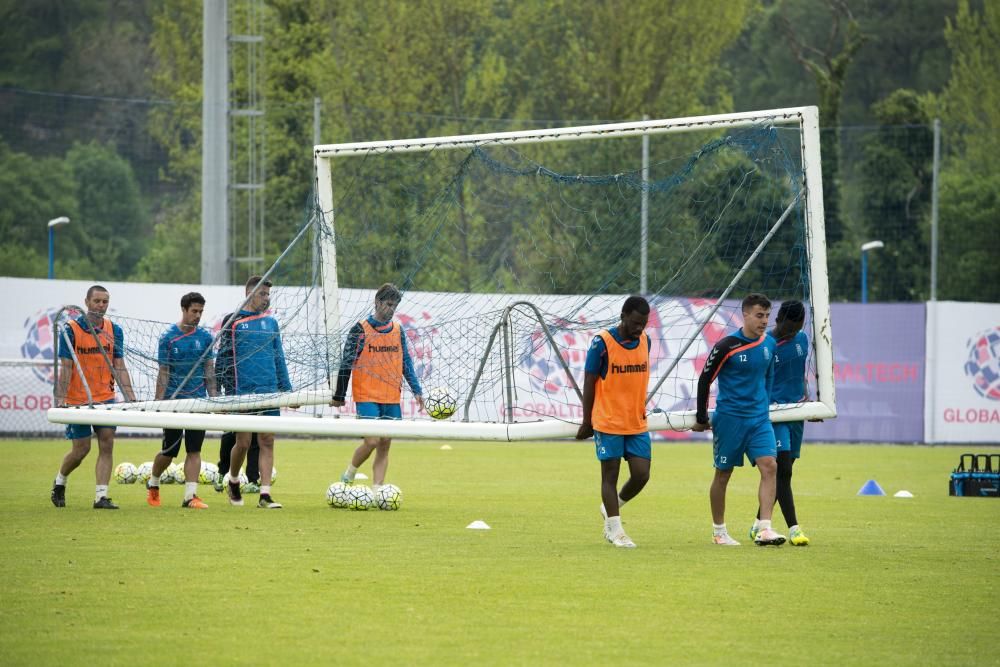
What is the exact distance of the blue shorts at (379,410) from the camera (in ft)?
47.3

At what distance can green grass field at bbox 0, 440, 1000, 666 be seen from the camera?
299 inches

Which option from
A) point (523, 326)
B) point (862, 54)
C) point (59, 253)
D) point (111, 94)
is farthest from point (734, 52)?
point (523, 326)

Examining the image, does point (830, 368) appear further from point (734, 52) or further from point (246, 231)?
point (734, 52)

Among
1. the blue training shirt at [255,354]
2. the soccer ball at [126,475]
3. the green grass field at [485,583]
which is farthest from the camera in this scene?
the soccer ball at [126,475]

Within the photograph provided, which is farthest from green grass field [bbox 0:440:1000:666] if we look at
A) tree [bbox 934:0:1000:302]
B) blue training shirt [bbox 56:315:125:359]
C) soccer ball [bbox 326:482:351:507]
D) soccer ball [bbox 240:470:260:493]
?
tree [bbox 934:0:1000:302]

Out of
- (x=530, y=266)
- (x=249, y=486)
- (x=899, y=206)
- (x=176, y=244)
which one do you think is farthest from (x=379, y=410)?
(x=176, y=244)

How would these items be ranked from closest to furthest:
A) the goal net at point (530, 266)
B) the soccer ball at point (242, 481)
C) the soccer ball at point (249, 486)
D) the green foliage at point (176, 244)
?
the goal net at point (530, 266) → the soccer ball at point (242, 481) → the soccer ball at point (249, 486) → the green foliage at point (176, 244)

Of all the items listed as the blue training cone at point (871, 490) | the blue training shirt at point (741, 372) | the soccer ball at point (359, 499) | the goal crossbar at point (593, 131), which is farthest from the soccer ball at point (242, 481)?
the blue training cone at point (871, 490)

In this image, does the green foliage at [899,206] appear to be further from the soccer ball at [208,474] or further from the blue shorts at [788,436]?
the blue shorts at [788,436]

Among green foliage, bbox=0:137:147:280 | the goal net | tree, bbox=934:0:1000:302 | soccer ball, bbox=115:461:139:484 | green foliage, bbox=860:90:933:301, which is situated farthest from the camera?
green foliage, bbox=0:137:147:280

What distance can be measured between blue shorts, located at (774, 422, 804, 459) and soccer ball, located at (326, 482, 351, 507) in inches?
174

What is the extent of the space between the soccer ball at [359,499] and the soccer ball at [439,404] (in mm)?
1063

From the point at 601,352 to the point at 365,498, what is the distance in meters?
3.97

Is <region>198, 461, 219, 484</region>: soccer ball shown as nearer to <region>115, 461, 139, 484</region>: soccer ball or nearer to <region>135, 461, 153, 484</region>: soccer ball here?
<region>135, 461, 153, 484</region>: soccer ball
